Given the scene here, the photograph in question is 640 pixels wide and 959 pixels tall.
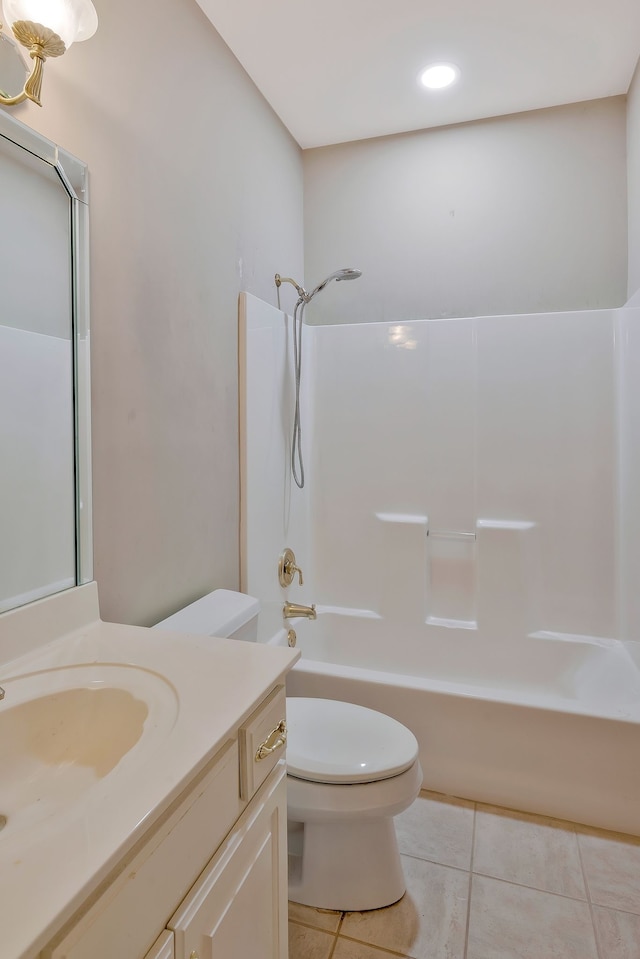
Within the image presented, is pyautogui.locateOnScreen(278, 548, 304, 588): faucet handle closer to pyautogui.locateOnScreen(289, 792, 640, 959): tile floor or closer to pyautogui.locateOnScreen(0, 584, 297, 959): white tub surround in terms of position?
pyautogui.locateOnScreen(289, 792, 640, 959): tile floor

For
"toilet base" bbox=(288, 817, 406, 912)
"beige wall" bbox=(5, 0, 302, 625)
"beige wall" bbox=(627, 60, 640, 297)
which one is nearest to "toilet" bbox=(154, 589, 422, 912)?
"toilet base" bbox=(288, 817, 406, 912)

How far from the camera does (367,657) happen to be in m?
2.50

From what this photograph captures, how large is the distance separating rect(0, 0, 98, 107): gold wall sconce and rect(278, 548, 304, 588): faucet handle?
1694 mm

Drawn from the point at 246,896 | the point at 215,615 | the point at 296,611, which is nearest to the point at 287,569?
the point at 296,611

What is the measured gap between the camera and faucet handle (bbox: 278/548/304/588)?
7.34ft

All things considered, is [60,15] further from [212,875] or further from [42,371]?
[212,875]

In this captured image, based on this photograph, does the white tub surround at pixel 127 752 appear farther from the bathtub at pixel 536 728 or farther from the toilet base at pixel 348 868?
the bathtub at pixel 536 728

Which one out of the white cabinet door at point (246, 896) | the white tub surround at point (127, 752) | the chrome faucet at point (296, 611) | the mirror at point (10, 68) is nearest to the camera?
the white tub surround at point (127, 752)

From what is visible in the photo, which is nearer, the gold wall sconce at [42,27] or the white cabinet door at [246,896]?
the white cabinet door at [246,896]

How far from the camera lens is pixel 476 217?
8.00 feet

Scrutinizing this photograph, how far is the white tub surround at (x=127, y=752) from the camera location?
1.58 feet

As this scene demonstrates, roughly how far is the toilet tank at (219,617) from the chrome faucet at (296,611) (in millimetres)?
550

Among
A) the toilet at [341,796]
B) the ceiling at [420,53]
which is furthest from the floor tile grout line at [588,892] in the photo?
the ceiling at [420,53]

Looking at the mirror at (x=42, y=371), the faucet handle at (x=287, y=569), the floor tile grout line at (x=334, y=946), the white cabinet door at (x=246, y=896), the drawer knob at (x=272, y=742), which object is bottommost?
the floor tile grout line at (x=334, y=946)
